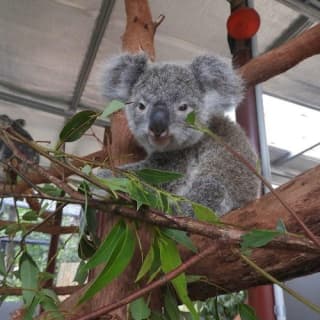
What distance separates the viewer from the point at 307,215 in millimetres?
725

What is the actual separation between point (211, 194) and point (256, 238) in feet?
2.68

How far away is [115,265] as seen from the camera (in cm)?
47

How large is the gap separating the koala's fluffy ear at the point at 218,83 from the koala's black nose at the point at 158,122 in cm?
27

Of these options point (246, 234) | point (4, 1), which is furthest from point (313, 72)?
point (246, 234)

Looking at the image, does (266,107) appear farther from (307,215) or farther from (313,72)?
(307,215)

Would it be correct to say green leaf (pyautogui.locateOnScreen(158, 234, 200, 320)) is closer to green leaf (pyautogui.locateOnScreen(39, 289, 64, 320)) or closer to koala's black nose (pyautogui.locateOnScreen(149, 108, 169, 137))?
green leaf (pyautogui.locateOnScreen(39, 289, 64, 320))

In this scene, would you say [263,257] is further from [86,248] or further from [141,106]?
[141,106]

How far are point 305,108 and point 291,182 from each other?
2.30m

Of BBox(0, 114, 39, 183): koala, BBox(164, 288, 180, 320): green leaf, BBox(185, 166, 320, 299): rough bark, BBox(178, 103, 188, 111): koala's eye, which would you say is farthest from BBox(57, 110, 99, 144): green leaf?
BBox(178, 103, 188, 111): koala's eye

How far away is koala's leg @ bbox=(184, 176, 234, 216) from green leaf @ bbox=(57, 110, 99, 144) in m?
0.63

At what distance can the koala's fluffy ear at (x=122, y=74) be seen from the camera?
1.52 m

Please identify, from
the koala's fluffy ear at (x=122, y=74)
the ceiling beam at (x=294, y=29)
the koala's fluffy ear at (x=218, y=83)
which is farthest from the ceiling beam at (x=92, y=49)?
the ceiling beam at (x=294, y=29)

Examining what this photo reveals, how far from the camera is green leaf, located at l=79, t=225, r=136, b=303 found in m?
0.46

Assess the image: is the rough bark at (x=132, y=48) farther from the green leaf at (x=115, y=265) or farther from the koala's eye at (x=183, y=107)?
the green leaf at (x=115, y=265)
